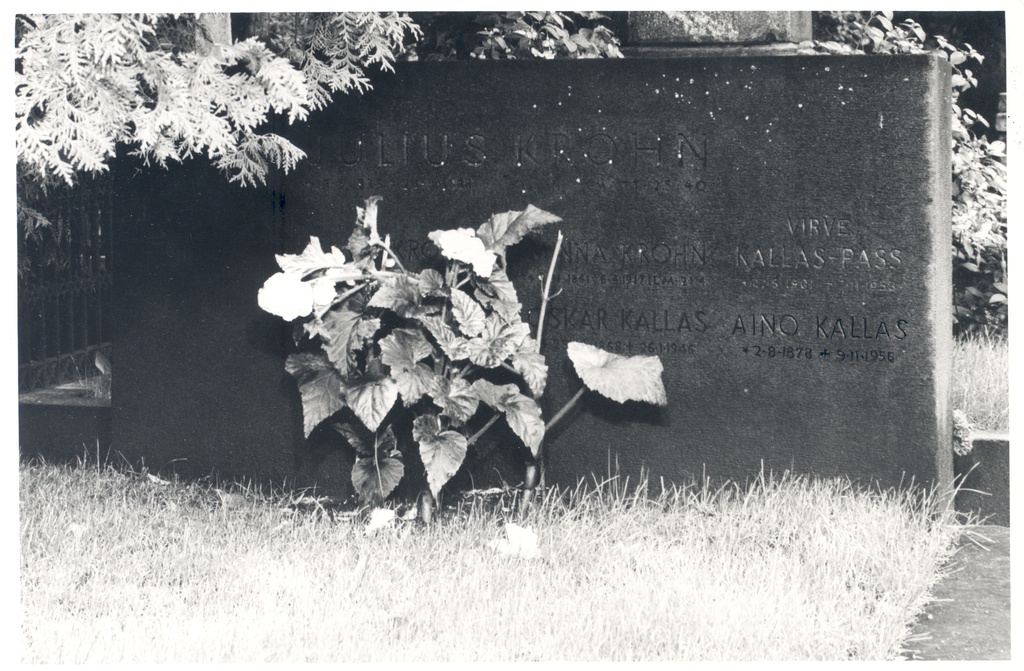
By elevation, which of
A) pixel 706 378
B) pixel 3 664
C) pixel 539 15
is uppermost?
pixel 539 15

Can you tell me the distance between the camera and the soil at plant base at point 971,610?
3225mm

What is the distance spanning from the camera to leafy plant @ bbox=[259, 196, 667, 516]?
376 cm

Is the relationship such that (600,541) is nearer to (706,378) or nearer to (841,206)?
(706,378)

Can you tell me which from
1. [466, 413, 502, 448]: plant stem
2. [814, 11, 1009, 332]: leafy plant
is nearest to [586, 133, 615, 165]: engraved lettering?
[466, 413, 502, 448]: plant stem

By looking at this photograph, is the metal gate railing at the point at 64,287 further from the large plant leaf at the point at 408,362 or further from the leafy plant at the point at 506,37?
the large plant leaf at the point at 408,362

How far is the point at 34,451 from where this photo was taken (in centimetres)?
477

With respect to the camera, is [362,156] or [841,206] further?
[362,156]

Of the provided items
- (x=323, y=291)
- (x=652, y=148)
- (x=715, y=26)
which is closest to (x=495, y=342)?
(x=323, y=291)

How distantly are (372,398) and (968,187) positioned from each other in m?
3.47

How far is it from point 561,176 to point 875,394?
137 centimetres

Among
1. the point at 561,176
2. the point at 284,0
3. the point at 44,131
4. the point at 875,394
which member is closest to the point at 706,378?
the point at 875,394

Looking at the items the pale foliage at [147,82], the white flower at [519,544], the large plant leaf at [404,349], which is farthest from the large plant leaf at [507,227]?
the white flower at [519,544]

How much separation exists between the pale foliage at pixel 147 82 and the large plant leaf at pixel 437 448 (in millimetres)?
1110

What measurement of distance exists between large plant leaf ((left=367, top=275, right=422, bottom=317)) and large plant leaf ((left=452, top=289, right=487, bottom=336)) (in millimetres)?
128
